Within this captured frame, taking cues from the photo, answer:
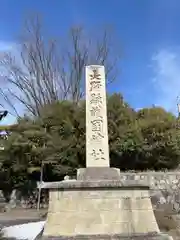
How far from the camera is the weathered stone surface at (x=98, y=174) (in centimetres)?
728

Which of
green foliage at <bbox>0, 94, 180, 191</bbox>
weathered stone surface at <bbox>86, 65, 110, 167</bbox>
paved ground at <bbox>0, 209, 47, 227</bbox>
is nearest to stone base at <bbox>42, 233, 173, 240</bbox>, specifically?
weathered stone surface at <bbox>86, 65, 110, 167</bbox>

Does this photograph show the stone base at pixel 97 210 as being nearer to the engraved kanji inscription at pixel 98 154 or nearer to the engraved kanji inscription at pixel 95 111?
the engraved kanji inscription at pixel 98 154

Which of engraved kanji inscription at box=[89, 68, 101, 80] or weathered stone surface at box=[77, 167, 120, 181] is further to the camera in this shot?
engraved kanji inscription at box=[89, 68, 101, 80]

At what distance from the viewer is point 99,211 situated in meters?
6.82

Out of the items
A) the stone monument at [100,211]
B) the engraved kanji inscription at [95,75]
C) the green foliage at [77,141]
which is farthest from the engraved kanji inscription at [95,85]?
the green foliage at [77,141]

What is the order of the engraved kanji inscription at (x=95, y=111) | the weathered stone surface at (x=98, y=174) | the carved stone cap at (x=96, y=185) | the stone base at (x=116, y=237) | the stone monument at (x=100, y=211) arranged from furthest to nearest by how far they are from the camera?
the engraved kanji inscription at (x=95, y=111) → the weathered stone surface at (x=98, y=174) → the carved stone cap at (x=96, y=185) → the stone monument at (x=100, y=211) → the stone base at (x=116, y=237)

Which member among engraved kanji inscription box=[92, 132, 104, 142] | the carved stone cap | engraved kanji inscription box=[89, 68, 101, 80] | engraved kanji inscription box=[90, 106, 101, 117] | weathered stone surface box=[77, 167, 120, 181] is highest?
engraved kanji inscription box=[89, 68, 101, 80]

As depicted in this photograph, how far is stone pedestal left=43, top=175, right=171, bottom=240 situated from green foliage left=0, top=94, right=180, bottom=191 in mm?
9512

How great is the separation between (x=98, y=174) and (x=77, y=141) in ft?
31.5

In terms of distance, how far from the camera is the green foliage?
656 inches

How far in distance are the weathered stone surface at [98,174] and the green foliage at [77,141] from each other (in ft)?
29.8

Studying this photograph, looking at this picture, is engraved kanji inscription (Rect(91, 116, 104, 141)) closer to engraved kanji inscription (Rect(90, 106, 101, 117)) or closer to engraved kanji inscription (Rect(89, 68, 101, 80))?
engraved kanji inscription (Rect(90, 106, 101, 117))

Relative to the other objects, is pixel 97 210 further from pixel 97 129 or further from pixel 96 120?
pixel 96 120

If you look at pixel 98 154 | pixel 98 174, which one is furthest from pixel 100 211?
pixel 98 154
